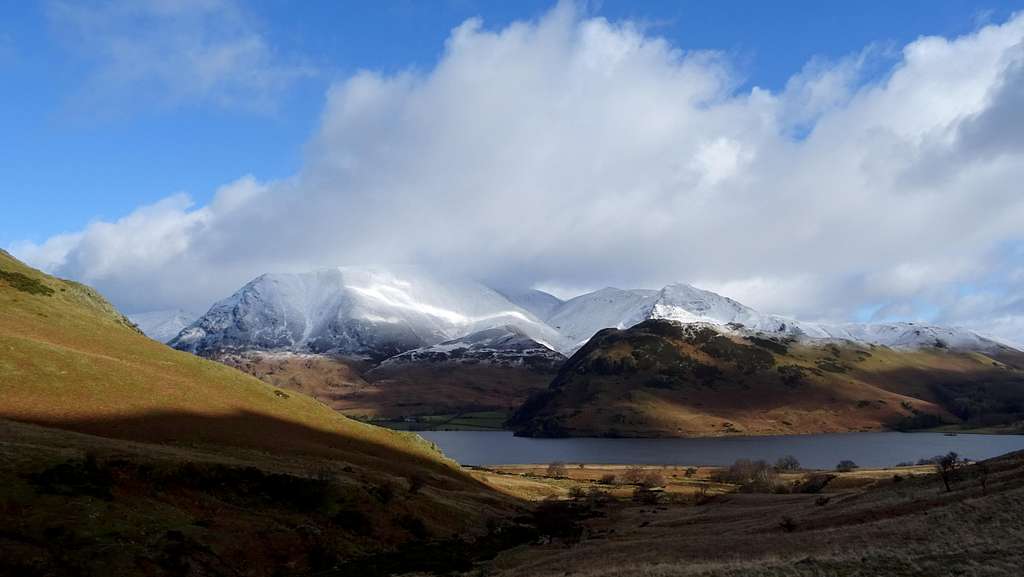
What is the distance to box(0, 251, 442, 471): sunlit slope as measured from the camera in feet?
201

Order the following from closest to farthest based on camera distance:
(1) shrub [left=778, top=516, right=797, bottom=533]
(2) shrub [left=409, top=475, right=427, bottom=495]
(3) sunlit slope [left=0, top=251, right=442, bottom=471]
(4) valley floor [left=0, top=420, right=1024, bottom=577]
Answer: (4) valley floor [left=0, top=420, right=1024, bottom=577] < (1) shrub [left=778, top=516, right=797, bottom=533] < (3) sunlit slope [left=0, top=251, right=442, bottom=471] < (2) shrub [left=409, top=475, right=427, bottom=495]

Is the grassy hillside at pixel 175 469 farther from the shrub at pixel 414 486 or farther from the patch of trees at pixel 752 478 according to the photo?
the patch of trees at pixel 752 478

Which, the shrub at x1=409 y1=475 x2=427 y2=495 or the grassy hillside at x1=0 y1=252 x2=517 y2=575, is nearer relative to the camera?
the grassy hillside at x1=0 y1=252 x2=517 y2=575

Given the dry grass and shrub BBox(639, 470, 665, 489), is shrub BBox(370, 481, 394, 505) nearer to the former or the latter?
the dry grass

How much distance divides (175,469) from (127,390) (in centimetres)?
2794

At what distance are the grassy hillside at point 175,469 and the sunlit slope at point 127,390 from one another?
23cm

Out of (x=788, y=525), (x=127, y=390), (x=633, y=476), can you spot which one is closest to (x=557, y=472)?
(x=633, y=476)

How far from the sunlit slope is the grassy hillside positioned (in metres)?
0.23

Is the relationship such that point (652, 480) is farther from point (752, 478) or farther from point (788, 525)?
point (788, 525)

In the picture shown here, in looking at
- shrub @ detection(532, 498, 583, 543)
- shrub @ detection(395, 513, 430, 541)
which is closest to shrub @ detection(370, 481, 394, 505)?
shrub @ detection(395, 513, 430, 541)

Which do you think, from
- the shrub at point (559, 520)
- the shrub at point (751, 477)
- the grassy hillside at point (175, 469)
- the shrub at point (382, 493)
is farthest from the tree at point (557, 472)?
the shrub at point (382, 493)

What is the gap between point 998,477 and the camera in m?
46.8

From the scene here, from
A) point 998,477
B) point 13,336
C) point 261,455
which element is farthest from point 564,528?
point 13,336

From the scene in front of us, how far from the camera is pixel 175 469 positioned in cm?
4597
